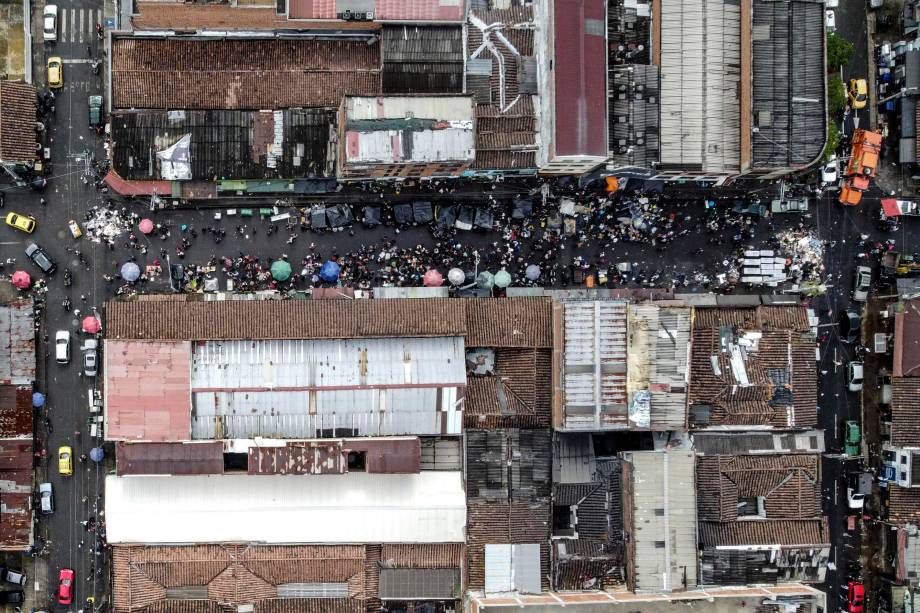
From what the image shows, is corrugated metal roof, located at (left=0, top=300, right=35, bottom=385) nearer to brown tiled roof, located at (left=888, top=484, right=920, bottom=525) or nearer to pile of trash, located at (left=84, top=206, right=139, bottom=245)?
pile of trash, located at (left=84, top=206, right=139, bottom=245)

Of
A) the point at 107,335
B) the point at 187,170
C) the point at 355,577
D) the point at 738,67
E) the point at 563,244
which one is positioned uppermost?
the point at 738,67

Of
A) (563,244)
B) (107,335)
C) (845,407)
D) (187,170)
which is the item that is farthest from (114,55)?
(845,407)

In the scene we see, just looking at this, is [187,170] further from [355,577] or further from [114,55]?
[355,577]

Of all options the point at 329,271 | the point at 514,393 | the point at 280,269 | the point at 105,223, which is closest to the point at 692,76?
the point at 514,393

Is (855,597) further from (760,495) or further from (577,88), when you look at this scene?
(577,88)

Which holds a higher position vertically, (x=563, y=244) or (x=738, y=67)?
(x=738, y=67)

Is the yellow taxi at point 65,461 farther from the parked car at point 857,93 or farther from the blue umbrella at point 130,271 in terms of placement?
the parked car at point 857,93

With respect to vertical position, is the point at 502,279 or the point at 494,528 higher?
the point at 502,279
